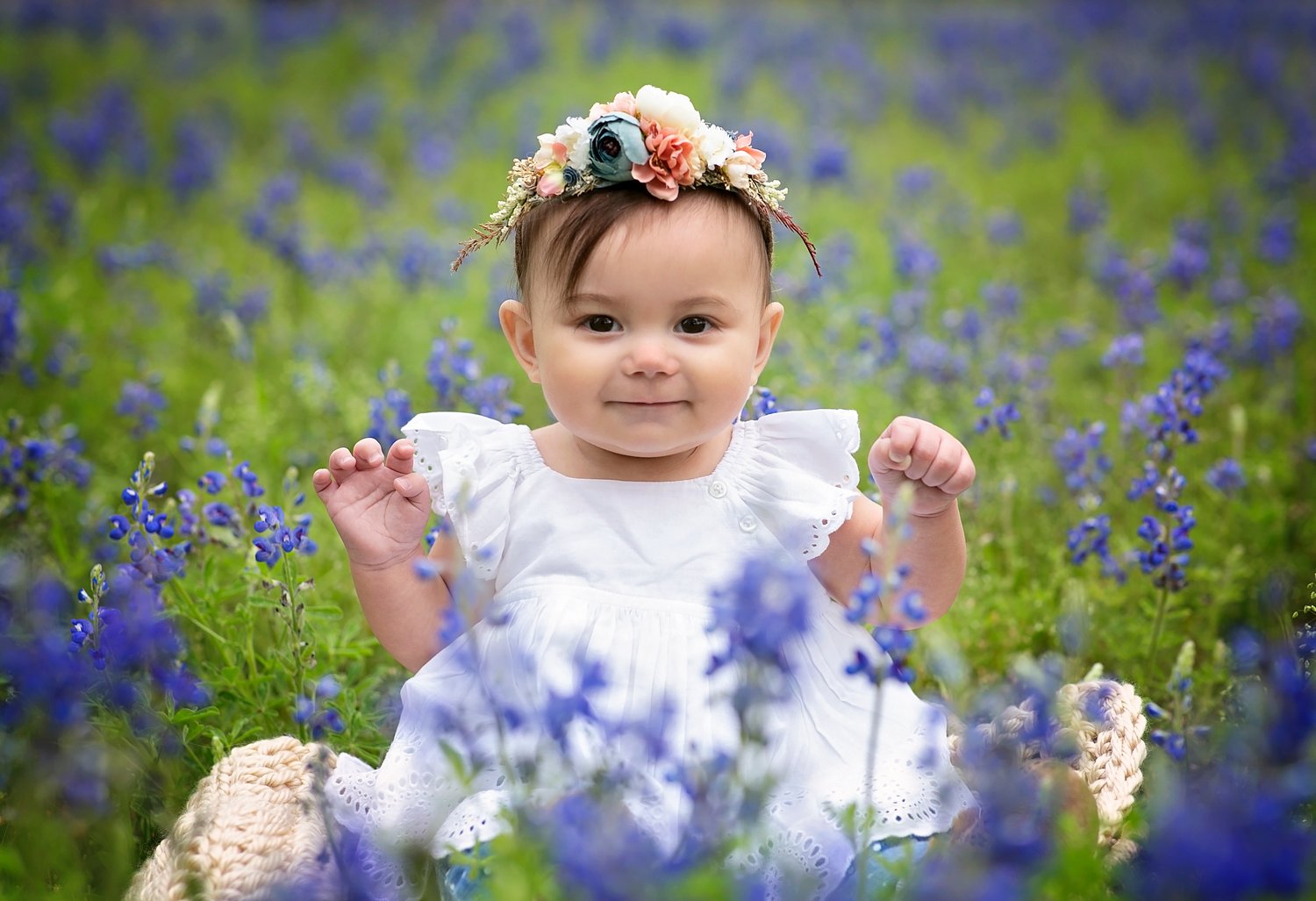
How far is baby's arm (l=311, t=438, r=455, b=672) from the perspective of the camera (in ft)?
7.16

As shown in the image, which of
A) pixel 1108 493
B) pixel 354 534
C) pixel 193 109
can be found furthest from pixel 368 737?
pixel 193 109

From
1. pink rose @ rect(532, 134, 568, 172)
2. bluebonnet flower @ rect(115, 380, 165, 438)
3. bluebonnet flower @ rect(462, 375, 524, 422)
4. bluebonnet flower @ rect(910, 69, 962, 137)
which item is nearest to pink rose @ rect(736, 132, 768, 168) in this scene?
pink rose @ rect(532, 134, 568, 172)

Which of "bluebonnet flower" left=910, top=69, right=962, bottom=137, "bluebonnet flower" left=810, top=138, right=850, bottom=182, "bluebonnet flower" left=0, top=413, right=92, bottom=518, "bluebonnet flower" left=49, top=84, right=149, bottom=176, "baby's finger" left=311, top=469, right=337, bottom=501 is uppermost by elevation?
"bluebonnet flower" left=910, top=69, right=962, bottom=137

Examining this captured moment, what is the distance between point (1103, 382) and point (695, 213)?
10.5ft

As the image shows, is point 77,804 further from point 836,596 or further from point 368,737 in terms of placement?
point 836,596

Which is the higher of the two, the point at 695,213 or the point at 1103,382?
the point at 1103,382

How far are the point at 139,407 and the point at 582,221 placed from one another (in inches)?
81.9

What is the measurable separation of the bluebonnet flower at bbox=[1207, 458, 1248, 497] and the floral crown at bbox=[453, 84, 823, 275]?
1.51 metres

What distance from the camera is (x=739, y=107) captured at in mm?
9172

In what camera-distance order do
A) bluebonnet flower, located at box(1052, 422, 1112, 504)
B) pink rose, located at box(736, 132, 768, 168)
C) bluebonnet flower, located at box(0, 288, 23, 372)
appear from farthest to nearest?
bluebonnet flower, located at box(0, 288, 23, 372) → bluebonnet flower, located at box(1052, 422, 1112, 504) → pink rose, located at box(736, 132, 768, 168)

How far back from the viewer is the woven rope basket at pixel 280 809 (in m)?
1.83

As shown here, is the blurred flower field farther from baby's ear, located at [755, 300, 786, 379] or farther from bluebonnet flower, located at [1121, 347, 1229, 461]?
baby's ear, located at [755, 300, 786, 379]

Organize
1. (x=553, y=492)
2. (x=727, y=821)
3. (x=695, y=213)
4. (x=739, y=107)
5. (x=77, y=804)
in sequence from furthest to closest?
(x=739, y=107)
(x=553, y=492)
(x=695, y=213)
(x=77, y=804)
(x=727, y=821)

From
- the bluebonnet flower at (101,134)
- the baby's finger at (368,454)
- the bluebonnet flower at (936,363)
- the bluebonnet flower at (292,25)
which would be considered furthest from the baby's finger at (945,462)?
the bluebonnet flower at (292,25)
